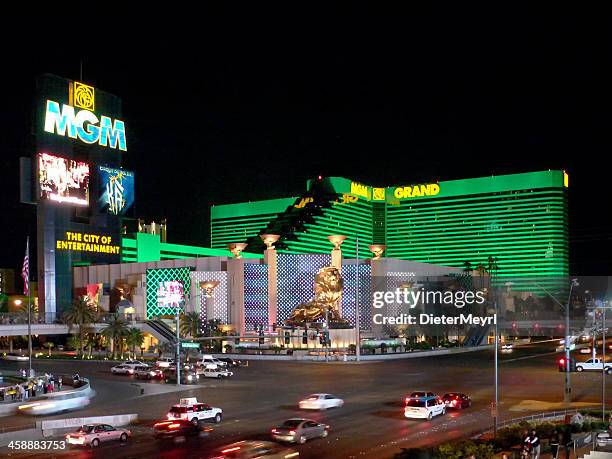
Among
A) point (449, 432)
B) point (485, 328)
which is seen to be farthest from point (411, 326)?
point (449, 432)

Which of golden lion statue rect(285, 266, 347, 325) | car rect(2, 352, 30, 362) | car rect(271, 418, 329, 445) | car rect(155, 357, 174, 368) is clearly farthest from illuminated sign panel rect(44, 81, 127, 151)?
car rect(271, 418, 329, 445)

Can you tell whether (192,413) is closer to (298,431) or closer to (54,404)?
(298,431)

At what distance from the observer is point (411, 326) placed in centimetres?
9369

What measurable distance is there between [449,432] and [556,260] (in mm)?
160007

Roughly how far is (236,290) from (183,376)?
37.2 meters

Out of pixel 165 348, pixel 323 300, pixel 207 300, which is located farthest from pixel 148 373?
pixel 207 300

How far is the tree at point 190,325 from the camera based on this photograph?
84.1 m

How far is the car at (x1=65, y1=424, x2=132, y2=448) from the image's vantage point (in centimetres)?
2969

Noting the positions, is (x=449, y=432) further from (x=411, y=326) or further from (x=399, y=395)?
(x=411, y=326)

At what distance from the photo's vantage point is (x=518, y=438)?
89.2 ft

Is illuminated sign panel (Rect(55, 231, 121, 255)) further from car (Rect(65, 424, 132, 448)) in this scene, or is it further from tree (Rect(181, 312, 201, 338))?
car (Rect(65, 424, 132, 448))

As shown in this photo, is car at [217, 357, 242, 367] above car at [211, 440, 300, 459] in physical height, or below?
below

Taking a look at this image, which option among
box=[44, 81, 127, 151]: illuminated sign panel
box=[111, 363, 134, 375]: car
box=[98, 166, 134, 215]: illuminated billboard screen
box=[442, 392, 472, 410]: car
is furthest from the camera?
box=[98, 166, 134, 215]: illuminated billboard screen

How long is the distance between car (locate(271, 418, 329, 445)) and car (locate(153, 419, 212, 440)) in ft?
12.8
